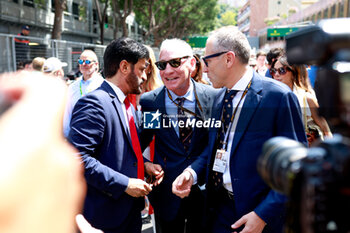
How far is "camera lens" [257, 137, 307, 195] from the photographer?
79cm

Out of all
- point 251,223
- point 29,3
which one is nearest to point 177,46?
point 251,223

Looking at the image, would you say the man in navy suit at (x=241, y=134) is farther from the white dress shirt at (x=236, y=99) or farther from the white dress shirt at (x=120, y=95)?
the white dress shirt at (x=120, y=95)

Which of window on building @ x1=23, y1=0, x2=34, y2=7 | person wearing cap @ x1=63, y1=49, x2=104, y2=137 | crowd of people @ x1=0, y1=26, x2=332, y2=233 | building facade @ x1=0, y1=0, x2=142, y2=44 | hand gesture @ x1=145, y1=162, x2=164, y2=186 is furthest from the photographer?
window on building @ x1=23, y1=0, x2=34, y2=7

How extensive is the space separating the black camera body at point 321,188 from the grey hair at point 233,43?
57.7 inches

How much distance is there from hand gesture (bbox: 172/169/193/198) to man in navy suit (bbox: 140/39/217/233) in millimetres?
200

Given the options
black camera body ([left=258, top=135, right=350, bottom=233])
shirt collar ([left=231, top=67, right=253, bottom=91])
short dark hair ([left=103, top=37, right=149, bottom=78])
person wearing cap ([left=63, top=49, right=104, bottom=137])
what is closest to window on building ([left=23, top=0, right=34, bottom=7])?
person wearing cap ([left=63, top=49, right=104, bottom=137])

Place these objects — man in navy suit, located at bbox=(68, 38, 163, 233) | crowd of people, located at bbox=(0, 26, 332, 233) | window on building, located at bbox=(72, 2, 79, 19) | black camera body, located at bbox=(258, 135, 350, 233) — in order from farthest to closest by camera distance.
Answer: window on building, located at bbox=(72, 2, 79, 19)
man in navy suit, located at bbox=(68, 38, 163, 233)
crowd of people, located at bbox=(0, 26, 332, 233)
black camera body, located at bbox=(258, 135, 350, 233)

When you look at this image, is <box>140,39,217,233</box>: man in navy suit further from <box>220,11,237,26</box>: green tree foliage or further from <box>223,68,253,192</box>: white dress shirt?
<box>220,11,237,26</box>: green tree foliage

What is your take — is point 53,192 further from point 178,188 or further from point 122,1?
point 122,1

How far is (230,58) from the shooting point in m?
2.16

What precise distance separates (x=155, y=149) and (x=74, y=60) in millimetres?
9905

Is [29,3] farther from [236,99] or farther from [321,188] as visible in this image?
[321,188]

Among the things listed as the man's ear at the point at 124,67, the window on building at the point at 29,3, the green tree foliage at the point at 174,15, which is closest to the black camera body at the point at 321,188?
the man's ear at the point at 124,67

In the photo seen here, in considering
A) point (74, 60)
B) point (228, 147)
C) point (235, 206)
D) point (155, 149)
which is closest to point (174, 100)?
point (155, 149)
